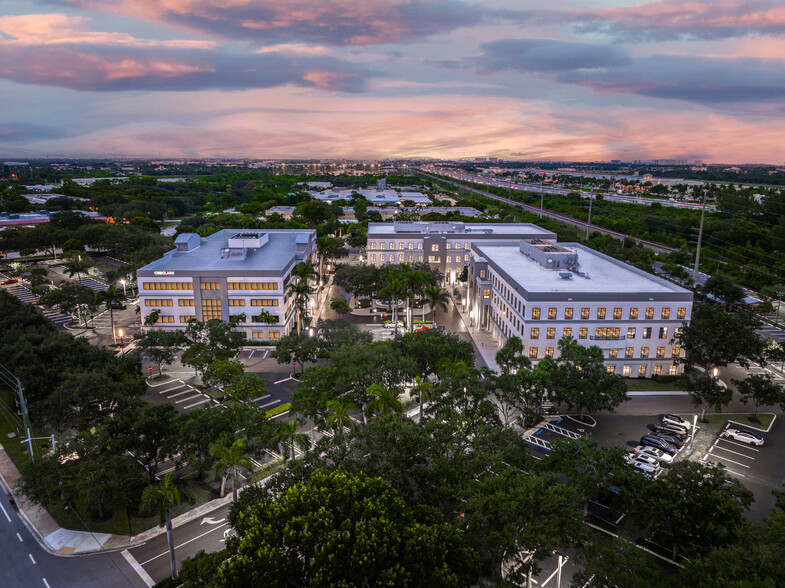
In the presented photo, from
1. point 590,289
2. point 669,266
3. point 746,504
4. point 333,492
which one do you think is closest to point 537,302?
point 590,289

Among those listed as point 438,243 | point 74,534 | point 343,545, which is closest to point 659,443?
point 343,545

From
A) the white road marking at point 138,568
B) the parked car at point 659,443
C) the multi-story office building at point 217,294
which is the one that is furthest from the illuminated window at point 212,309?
the parked car at point 659,443

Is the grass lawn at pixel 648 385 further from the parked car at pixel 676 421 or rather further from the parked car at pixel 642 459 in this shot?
the parked car at pixel 642 459

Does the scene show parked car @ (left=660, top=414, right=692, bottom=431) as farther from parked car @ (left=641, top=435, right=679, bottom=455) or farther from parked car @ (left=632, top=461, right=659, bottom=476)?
parked car @ (left=632, top=461, right=659, bottom=476)

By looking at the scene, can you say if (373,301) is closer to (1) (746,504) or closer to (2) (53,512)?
(2) (53,512)

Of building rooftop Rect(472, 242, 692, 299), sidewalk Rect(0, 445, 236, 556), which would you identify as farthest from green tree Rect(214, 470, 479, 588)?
building rooftop Rect(472, 242, 692, 299)
